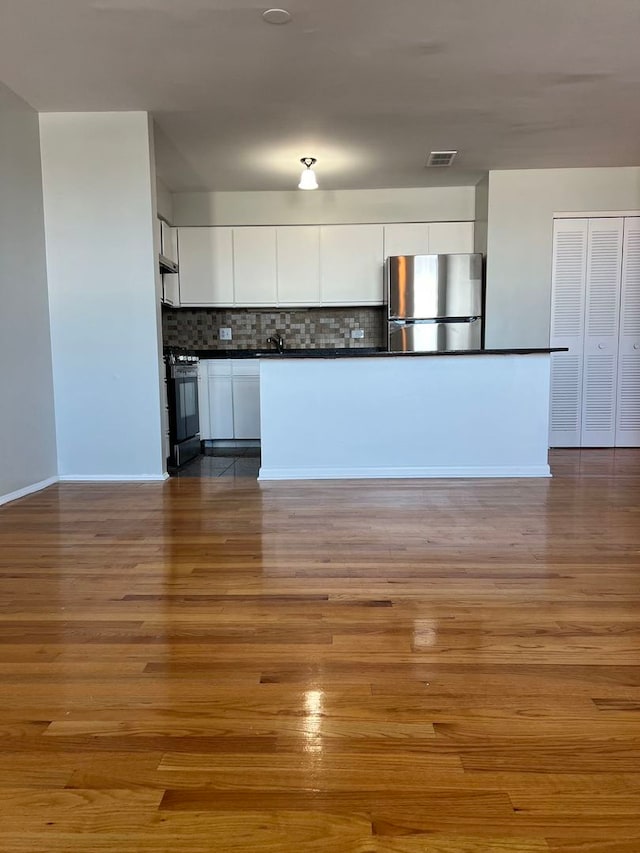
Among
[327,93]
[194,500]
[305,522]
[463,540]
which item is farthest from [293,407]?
[327,93]

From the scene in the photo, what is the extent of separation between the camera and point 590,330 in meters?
5.00

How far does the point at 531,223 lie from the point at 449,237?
0.78 meters

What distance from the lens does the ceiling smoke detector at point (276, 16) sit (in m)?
2.48

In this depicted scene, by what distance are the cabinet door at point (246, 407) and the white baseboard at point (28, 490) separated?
191 centimetres

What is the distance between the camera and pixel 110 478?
389cm

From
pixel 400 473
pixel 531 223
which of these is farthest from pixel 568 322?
pixel 400 473

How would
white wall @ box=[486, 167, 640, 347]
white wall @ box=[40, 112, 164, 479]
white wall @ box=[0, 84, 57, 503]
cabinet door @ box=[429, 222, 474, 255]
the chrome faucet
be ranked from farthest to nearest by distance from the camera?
the chrome faucet
cabinet door @ box=[429, 222, 474, 255]
white wall @ box=[486, 167, 640, 347]
white wall @ box=[40, 112, 164, 479]
white wall @ box=[0, 84, 57, 503]

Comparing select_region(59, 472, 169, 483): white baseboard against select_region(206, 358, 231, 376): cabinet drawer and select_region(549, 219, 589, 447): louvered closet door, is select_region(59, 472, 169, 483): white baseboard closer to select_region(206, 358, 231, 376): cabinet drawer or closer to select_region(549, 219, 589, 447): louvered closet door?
select_region(206, 358, 231, 376): cabinet drawer

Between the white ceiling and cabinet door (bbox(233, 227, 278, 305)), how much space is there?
87cm

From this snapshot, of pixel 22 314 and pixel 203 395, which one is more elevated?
pixel 22 314

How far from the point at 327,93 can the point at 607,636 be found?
3193 mm

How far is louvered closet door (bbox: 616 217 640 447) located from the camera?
4.95 meters

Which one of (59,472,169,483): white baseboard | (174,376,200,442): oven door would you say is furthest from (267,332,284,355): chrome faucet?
(59,472,169,483): white baseboard

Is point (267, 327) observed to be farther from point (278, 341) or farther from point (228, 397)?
point (228, 397)
